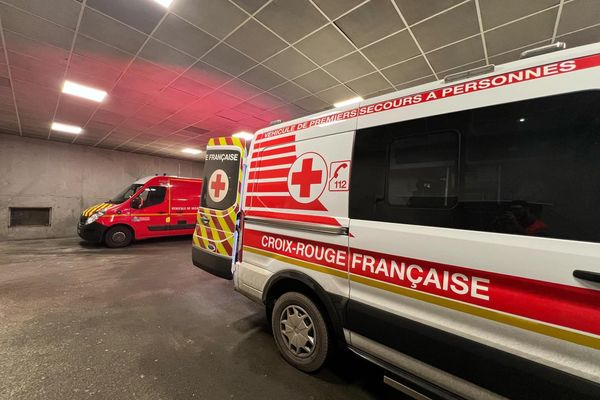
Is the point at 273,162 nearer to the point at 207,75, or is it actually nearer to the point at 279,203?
the point at 279,203

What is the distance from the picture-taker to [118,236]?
672cm

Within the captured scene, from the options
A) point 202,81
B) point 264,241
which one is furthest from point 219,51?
point 264,241

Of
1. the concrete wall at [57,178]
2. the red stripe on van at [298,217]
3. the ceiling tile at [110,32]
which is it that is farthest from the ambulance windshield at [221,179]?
the concrete wall at [57,178]

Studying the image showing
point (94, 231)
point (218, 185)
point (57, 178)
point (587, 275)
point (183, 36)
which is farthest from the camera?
point (57, 178)

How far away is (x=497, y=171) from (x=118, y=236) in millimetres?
8445

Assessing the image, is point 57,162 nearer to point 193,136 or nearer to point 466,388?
point 193,136

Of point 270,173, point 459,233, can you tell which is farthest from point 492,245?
point 270,173

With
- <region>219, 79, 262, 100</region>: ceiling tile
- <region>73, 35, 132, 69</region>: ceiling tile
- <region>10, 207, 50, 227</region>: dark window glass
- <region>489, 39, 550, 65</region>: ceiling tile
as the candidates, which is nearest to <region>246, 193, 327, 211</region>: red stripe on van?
<region>219, 79, 262, 100</region>: ceiling tile

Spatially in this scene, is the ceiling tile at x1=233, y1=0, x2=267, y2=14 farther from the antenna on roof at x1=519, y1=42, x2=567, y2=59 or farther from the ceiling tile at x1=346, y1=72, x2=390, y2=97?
the antenna on roof at x1=519, y1=42, x2=567, y2=59

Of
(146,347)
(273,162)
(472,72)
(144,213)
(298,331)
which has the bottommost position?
(146,347)

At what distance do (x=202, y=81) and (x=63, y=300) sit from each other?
399 cm

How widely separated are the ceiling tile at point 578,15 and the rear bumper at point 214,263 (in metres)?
4.71

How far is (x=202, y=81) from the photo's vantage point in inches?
168

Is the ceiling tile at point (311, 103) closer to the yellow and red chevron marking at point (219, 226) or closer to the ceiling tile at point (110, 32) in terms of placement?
the yellow and red chevron marking at point (219, 226)
